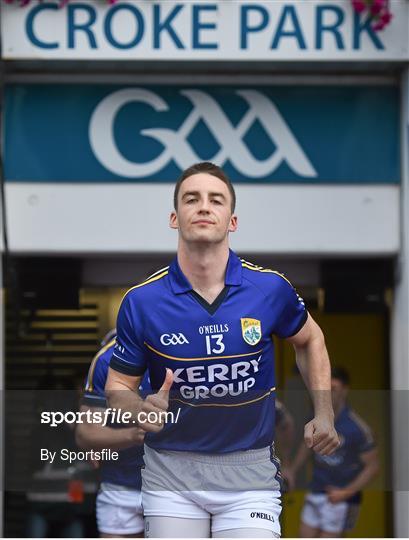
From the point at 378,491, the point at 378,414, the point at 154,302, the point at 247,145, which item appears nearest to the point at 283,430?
the point at 154,302

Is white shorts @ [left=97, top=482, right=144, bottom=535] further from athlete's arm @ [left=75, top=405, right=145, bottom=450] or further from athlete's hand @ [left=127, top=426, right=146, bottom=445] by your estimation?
athlete's hand @ [left=127, top=426, right=146, bottom=445]

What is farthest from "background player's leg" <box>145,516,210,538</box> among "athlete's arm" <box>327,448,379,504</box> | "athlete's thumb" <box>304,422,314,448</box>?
"athlete's arm" <box>327,448,379,504</box>

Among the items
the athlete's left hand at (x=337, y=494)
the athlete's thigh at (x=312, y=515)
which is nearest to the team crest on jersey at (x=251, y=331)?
the athlete's left hand at (x=337, y=494)

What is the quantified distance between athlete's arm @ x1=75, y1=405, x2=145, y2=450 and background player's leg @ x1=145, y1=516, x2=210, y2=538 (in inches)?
13.2

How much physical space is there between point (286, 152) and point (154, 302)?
548cm

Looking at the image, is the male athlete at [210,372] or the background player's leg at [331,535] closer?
the male athlete at [210,372]

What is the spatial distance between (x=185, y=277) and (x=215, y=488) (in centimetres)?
85

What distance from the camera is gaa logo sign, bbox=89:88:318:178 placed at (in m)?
10.8

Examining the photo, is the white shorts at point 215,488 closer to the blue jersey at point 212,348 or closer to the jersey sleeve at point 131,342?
the blue jersey at point 212,348

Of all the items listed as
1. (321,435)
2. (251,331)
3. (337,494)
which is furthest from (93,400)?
(337,494)

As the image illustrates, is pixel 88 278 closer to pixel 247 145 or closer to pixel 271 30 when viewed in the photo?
pixel 247 145

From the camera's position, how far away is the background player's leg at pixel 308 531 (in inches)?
400

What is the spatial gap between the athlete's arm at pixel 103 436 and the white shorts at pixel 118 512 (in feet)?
3.49

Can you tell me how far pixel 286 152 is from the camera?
10.8 meters
